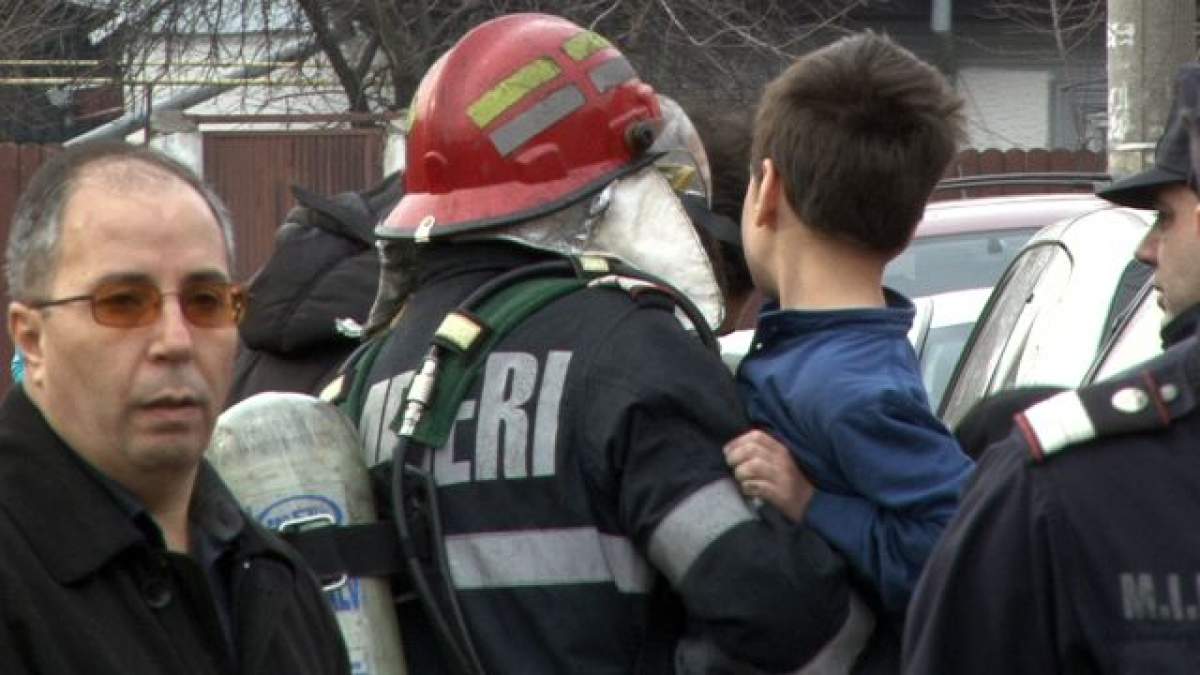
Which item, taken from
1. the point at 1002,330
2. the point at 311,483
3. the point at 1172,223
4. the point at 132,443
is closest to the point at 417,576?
the point at 311,483

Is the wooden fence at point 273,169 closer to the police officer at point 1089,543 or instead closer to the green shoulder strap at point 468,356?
the green shoulder strap at point 468,356

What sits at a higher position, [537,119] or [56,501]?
[537,119]

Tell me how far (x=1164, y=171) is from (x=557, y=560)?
952 mm

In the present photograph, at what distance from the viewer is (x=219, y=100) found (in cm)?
2511

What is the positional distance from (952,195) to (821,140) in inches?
522

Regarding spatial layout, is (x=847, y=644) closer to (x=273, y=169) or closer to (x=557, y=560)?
(x=557, y=560)

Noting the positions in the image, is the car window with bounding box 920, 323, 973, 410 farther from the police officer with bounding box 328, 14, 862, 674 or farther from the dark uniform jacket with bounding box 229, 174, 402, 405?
the police officer with bounding box 328, 14, 862, 674

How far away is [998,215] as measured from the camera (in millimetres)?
8367

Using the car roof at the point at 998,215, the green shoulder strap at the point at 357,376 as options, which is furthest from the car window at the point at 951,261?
the green shoulder strap at the point at 357,376

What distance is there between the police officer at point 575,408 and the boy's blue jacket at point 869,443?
57mm

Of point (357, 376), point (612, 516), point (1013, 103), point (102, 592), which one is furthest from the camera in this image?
point (1013, 103)

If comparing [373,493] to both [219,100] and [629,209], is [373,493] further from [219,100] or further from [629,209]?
[219,100]

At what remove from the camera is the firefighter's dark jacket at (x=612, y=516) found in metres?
2.95

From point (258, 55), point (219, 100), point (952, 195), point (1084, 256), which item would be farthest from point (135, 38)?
point (1084, 256)
